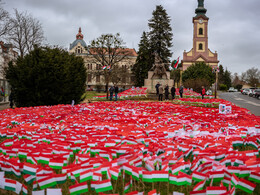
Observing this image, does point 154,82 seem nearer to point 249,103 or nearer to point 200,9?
point 249,103

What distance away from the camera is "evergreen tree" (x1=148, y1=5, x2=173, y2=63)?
53.2 meters

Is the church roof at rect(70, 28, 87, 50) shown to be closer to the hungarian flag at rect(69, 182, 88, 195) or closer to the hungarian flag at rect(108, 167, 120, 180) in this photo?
the hungarian flag at rect(108, 167, 120, 180)

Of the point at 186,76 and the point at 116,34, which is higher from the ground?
the point at 116,34

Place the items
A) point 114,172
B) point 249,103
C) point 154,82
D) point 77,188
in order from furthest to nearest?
point 154,82, point 249,103, point 114,172, point 77,188

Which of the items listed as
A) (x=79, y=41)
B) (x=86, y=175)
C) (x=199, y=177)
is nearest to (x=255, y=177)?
(x=199, y=177)

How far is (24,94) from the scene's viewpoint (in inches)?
629

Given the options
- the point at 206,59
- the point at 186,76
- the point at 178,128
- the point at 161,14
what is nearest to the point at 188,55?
the point at 206,59

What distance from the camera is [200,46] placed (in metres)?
85.6

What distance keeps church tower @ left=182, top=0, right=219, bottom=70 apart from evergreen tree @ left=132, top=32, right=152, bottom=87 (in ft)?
110

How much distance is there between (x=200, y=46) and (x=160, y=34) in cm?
3714

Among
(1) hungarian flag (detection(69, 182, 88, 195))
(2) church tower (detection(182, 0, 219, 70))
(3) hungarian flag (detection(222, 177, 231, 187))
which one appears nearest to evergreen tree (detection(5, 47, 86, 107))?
(1) hungarian flag (detection(69, 182, 88, 195))

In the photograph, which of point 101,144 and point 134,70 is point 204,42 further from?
point 101,144

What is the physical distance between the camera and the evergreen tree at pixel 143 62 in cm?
5391

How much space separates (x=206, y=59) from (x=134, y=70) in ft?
125
